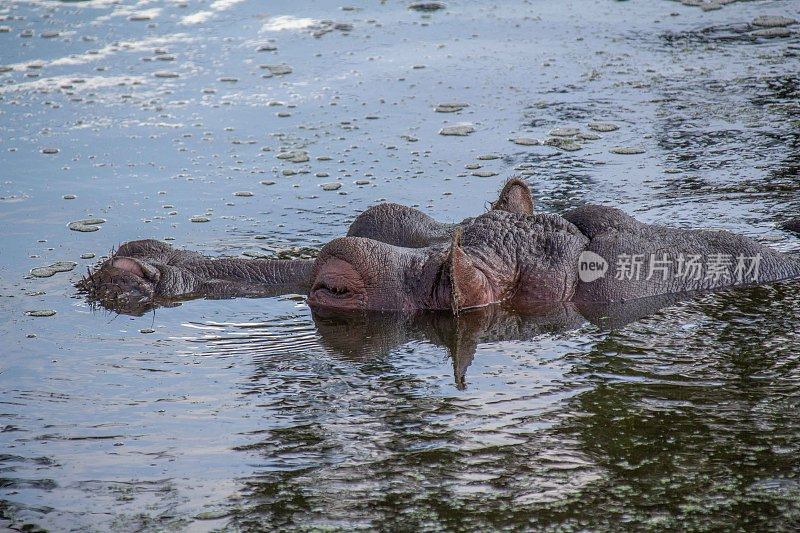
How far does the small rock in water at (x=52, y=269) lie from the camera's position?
7645 mm

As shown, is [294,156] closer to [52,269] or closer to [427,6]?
[52,269]

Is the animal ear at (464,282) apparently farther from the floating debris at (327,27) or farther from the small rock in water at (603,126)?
the floating debris at (327,27)

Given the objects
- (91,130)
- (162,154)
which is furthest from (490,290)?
(91,130)

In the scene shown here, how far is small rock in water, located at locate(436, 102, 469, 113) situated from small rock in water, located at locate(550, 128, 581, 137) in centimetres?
116

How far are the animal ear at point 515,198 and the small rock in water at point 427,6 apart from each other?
751 centimetres

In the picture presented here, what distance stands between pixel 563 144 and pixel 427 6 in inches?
200

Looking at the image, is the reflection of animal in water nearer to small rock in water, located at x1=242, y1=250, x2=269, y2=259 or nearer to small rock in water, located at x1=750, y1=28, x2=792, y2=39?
small rock in water, located at x1=242, y1=250, x2=269, y2=259

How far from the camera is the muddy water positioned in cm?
477

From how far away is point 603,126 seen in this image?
10273 millimetres

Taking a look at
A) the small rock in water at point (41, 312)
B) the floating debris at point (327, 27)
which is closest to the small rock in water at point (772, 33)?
the floating debris at point (327, 27)

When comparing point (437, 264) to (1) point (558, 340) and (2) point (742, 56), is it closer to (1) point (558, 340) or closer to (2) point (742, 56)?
(1) point (558, 340)

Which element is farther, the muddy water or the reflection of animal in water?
the reflection of animal in water

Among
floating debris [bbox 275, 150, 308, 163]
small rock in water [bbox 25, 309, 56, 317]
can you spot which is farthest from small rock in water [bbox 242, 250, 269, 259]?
floating debris [bbox 275, 150, 308, 163]

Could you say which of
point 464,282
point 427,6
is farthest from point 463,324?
point 427,6
